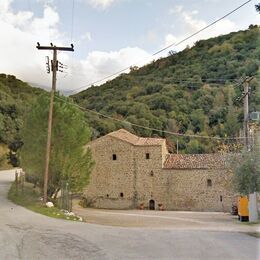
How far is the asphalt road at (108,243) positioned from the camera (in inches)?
428

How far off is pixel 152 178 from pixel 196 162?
4.84 meters

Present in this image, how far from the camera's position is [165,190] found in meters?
41.8

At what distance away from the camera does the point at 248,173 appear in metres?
19.5

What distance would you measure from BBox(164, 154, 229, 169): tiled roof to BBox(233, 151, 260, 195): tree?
21.0 meters

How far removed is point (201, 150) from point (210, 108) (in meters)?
13.1

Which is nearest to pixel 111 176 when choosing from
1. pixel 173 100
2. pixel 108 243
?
pixel 108 243

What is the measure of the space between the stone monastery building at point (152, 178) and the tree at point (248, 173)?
2058 cm

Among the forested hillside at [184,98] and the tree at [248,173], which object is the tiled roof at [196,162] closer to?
the forested hillside at [184,98]

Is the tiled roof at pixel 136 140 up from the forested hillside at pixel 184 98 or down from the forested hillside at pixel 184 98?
down

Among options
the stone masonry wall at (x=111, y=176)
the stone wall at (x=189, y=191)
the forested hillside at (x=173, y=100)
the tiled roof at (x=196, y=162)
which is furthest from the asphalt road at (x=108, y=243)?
the forested hillside at (x=173, y=100)

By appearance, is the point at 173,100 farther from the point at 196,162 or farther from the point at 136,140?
the point at 196,162

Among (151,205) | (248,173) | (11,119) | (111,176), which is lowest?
(151,205)

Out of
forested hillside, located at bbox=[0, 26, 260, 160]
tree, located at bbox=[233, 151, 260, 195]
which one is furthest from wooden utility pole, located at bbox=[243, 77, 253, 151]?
forested hillside, located at bbox=[0, 26, 260, 160]

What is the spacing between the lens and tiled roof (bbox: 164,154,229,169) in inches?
1623
